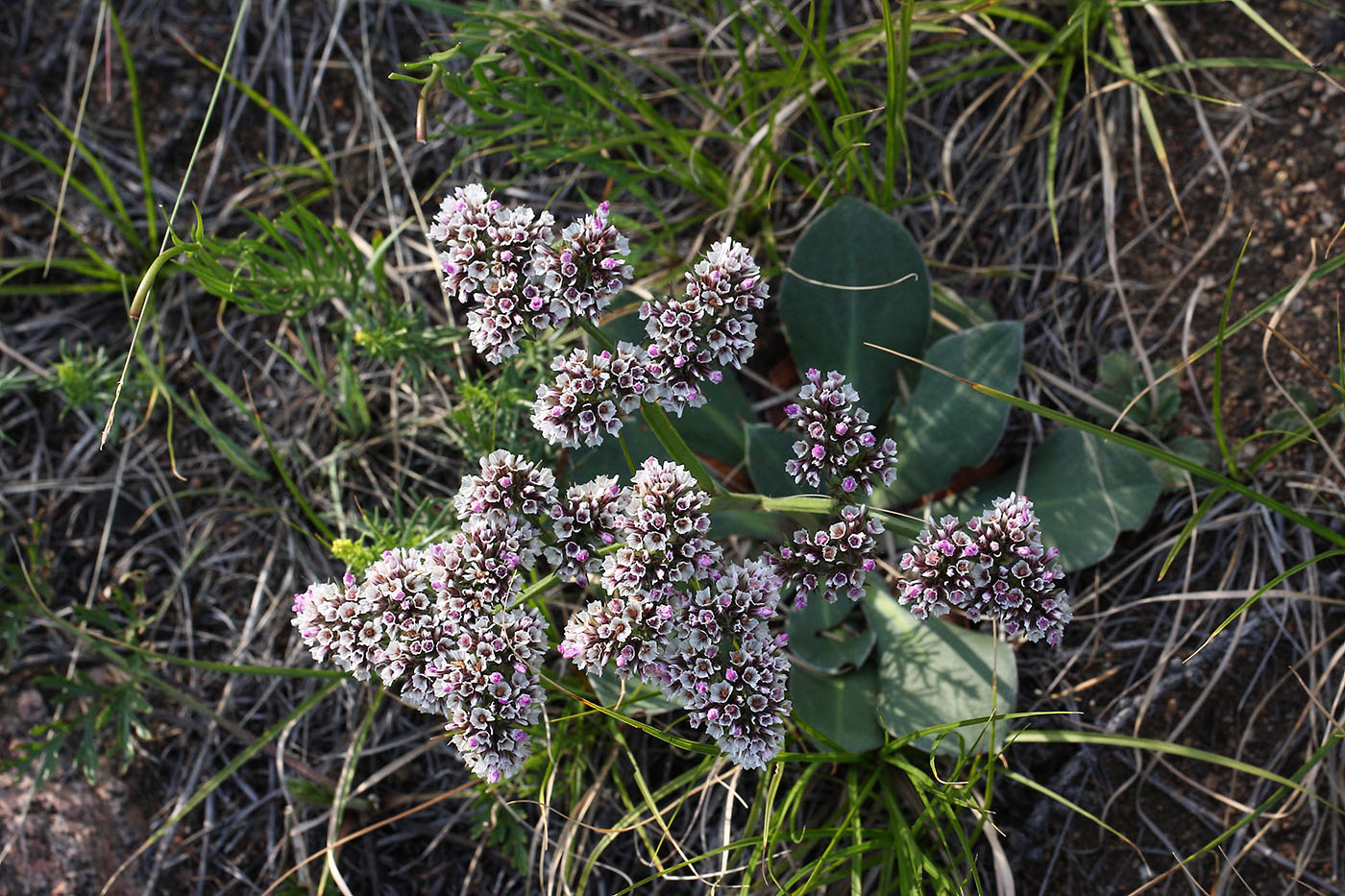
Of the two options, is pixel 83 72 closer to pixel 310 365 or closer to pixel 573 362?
pixel 310 365

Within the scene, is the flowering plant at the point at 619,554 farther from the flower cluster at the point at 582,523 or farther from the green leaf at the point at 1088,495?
the green leaf at the point at 1088,495

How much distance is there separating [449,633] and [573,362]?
82 centimetres

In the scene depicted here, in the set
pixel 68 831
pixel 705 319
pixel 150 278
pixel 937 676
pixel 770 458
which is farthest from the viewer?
pixel 68 831

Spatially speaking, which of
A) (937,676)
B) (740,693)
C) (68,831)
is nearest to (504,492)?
(740,693)

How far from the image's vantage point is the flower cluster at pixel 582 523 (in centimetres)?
269

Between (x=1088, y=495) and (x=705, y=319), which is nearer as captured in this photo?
(x=705, y=319)

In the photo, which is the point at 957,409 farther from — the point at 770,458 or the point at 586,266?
the point at 586,266

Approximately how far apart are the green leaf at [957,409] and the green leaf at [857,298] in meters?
0.15

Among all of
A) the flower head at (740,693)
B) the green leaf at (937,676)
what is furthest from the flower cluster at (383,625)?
the green leaf at (937,676)

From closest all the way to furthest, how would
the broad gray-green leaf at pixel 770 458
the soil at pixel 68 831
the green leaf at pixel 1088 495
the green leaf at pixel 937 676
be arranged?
the green leaf at pixel 937 676 < the green leaf at pixel 1088 495 < the broad gray-green leaf at pixel 770 458 < the soil at pixel 68 831

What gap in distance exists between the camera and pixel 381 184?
13.8ft

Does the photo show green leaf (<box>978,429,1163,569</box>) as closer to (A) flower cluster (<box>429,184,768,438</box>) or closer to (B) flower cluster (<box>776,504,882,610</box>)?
(B) flower cluster (<box>776,504,882,610</box>)

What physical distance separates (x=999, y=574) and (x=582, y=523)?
114cm

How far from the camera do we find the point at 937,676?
328 centimetres
